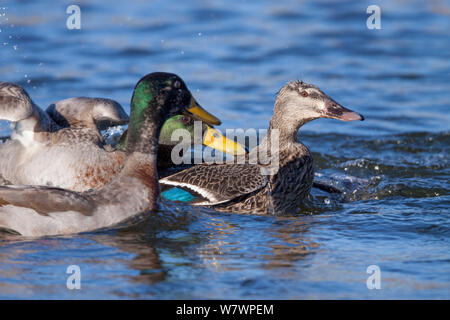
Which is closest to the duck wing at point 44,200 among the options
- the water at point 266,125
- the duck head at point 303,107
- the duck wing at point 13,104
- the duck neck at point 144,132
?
the water at point 266,125

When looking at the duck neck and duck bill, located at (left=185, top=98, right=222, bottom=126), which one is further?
duck bill, located at (left=185, top=98, right=222, bottom=126)

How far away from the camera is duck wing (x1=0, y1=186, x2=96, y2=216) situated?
5.87 m

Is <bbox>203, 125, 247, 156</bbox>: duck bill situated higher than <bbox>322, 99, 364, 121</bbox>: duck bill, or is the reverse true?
<bbox>322, 99, 364, 121</bbox>: duck bill

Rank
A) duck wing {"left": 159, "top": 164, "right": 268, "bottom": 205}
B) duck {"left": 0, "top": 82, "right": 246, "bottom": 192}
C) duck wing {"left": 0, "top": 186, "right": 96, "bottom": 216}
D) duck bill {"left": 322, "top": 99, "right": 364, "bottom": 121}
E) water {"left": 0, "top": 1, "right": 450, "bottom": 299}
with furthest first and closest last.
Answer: duck bill {"left": 322, "top": 99, "right": 364, "bottom": 121} < duck wing {"left": 159, "top": 164, "right": 268, "bottom": 205} < duck {"left": 0, "top": 82, "right": 246, "bottom": 192} < duck wing {"left": 0, "top": 186, "right": 96, "bottom": 216} < water {"left": 0, "top": 1, "right": 450, "bottom": 299}

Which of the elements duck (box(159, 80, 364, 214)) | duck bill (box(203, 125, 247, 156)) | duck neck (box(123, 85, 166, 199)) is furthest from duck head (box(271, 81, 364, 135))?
duck neck (box(123, 85, 166, 199))

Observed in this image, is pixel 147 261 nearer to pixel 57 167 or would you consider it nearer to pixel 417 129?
pixel 57 167

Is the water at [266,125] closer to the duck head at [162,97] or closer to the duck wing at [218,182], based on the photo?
the duck wing at [218,182]

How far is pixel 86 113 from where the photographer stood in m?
7.97

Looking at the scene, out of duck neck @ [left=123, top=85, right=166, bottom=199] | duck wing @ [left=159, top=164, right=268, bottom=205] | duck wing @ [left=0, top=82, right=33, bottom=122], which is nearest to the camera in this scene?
duck neck @ [left=123, top=85, right=166, bottom=199]

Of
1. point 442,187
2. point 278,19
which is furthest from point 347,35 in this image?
point 442,187

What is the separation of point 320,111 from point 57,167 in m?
2.45

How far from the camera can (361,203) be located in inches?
305

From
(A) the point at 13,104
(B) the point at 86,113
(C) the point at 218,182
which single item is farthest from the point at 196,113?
(B) the point at 86,113

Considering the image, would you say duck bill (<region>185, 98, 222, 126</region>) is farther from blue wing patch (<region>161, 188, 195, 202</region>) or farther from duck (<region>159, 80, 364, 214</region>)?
blue wing patch (<region>161, 188, 195, 202</region>)
